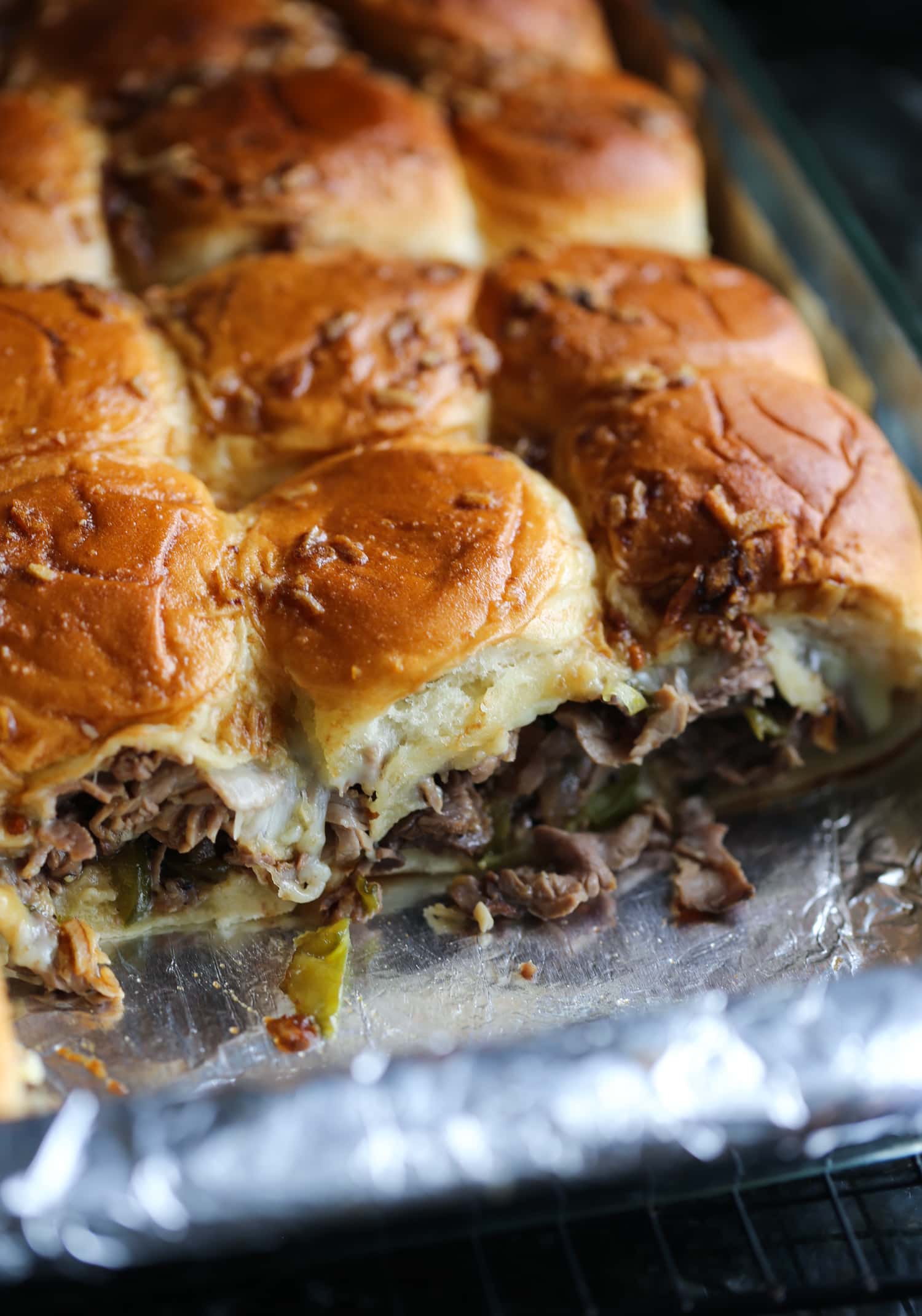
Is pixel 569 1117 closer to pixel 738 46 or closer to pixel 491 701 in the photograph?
pixel 491 701

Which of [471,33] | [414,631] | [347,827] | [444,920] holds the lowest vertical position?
[444,920]

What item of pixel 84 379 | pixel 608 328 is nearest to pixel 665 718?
pixel 608 328

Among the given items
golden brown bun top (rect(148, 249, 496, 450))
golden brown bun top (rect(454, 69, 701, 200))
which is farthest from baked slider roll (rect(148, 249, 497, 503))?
golden brown bun top (rect(454, 69, 701, 200))

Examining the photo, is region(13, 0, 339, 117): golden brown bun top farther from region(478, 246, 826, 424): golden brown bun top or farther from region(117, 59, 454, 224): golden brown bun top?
region(478, 246, 826, 424): golden brown bun top

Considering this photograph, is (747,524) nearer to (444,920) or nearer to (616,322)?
(616,322)

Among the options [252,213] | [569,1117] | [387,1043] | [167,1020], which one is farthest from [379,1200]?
[252,213]

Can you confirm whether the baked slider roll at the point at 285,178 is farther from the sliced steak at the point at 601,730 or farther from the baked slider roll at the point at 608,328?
the sliced steak at the point at 601,730
